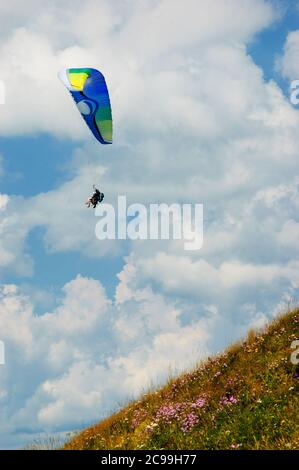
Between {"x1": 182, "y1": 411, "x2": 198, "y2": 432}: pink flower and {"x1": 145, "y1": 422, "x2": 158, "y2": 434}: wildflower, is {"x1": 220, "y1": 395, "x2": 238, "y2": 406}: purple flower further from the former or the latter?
{"x1": 145, "y1": 422, "x2": 158, "y2": 434}: wildflower

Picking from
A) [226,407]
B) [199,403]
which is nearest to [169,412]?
[199,403]

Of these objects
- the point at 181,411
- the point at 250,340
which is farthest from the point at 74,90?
the point at 181,411

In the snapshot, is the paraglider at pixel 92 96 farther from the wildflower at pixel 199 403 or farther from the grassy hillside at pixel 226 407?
the wildflower at pixel 199 403

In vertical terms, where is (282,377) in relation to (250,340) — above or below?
below

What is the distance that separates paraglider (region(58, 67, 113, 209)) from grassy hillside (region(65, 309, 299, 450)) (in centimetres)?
1336

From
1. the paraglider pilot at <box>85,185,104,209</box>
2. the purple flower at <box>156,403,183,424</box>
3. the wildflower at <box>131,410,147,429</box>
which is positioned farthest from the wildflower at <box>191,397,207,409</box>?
the paraglider pilot at <box>85,185,104,209</box>

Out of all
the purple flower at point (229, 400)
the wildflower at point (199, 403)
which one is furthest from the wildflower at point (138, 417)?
the purple flower at point (229, 400)

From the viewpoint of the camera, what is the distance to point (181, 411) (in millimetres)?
21172

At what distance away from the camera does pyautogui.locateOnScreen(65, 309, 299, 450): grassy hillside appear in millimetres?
17547

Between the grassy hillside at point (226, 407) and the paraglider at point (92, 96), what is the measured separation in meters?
13.4

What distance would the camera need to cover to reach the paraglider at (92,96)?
31.0 m

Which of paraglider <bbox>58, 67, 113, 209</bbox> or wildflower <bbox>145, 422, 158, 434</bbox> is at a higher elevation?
paraglider <bbox>58, 67, 113, 209</bbox>
